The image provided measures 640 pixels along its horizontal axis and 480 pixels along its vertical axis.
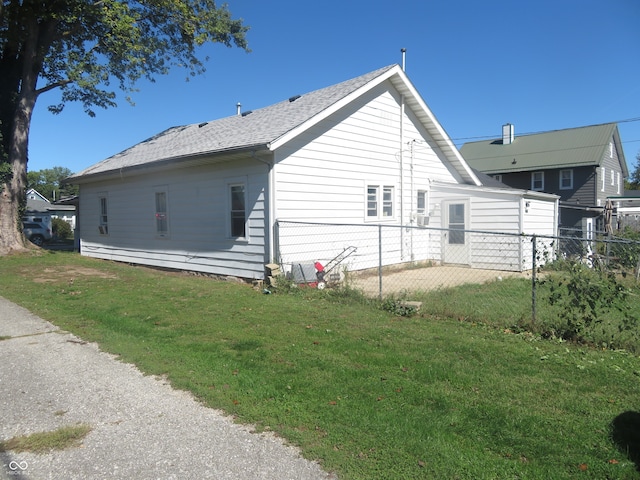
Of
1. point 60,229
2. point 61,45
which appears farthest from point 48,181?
point 61,45

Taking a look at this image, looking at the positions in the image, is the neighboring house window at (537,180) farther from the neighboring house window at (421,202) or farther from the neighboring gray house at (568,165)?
the neighboring house window at (421,202)

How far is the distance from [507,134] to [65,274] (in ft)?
102

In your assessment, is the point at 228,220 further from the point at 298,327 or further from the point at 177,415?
the point at 177,415

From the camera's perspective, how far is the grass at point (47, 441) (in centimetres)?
315

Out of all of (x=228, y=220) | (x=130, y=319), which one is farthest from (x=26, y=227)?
(x=130, y=319)

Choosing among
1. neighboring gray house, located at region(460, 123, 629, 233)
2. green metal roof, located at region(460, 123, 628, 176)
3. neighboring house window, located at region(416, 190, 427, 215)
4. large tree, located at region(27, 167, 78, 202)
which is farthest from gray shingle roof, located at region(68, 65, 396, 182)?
large tree, located at region(27, 167, 78, 202)

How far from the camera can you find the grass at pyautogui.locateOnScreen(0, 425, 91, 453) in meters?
3.15

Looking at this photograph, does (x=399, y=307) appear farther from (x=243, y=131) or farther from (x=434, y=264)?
(x=434, y=264)

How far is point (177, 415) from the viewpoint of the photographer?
144 inches

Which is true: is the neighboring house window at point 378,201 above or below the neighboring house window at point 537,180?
below

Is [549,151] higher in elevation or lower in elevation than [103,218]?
higher

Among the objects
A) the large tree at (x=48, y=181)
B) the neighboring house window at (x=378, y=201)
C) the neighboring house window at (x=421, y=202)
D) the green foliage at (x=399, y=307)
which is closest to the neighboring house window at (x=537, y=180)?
the neighboring house window at (x=421, y=202)

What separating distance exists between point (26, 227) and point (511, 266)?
3050 centimetres

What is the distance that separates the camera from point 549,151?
3027cm
